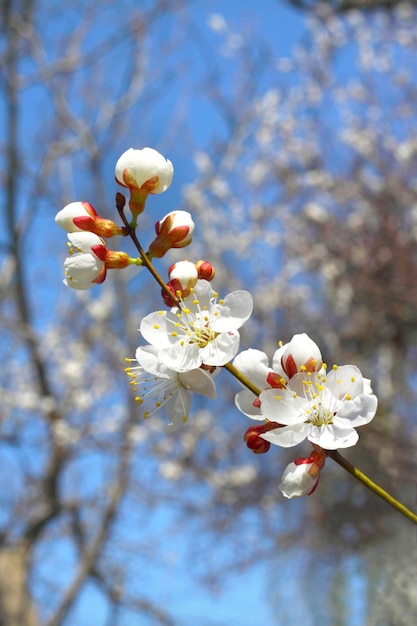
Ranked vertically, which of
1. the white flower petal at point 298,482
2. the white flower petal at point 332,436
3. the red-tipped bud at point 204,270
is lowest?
the white flower petal at point 298,482

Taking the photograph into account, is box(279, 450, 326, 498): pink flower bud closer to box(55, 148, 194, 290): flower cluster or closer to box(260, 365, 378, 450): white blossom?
box(260, 365, 378, 450): white blossom

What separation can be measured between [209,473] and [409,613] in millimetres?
3300

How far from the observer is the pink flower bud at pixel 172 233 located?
65 centimetres

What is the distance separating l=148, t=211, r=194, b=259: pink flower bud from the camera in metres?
0.65

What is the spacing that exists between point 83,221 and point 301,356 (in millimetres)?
244

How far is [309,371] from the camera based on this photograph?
59 cm

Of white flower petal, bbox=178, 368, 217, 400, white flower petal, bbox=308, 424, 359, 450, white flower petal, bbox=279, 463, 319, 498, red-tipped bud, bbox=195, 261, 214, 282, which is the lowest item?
white flower petal, bbox=279, 463, 319, 498

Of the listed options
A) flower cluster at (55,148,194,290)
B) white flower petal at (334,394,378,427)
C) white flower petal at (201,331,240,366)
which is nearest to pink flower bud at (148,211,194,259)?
flower cluster at (55,148,194,290)

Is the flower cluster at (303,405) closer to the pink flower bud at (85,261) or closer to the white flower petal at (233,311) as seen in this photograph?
the white flower petal at (233,311)

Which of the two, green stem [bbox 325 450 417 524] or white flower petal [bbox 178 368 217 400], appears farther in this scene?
white flower petal [bbox 178 368 217 400]

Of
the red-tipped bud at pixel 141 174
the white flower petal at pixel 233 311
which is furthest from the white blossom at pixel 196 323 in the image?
the red-tipped bud at pixel 141 174

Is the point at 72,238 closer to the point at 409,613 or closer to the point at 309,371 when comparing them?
the point at 309,371

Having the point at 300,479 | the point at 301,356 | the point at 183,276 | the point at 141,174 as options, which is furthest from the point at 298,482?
the point at 141,174

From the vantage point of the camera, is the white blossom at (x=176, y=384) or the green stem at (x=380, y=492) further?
the white blossom at (x=176, y=384)
